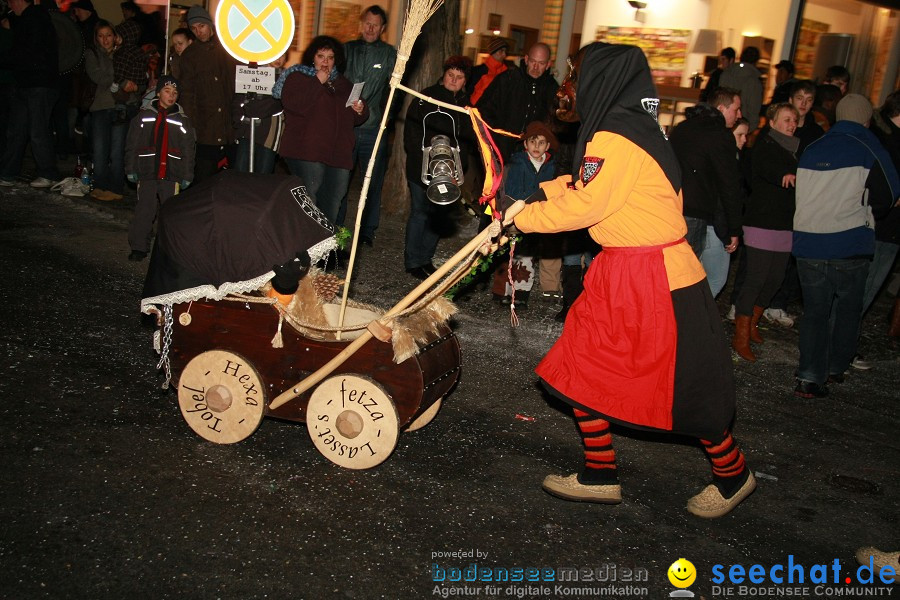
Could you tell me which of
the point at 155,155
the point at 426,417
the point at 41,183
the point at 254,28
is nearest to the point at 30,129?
the point at 41,183

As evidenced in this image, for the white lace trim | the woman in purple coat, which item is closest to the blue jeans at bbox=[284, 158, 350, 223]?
the woman in purple coat

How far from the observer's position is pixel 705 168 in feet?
21.7

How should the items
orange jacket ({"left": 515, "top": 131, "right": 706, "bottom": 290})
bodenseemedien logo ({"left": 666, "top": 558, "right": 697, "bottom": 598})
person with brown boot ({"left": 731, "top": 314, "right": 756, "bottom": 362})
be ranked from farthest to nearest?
1. person with brown boot ({"left": 731, "top": 314, "right": 756, "bottom": 362})
2. orange jacket ({"left": 515, "top": 131, "right": 706, "bottom": 290})
3. bodenseemedien logo ({"left": 666, "top": 558, "right": 697, "bottom": 598})

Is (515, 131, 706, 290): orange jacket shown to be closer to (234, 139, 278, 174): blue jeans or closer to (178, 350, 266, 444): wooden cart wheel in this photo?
(178, 350, 266, 444): wooden cart wheel

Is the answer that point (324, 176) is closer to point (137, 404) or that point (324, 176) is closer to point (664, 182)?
point (137, 404)

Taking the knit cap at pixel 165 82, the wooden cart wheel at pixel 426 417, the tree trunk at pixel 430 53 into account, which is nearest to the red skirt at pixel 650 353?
the wooden cart wheel at pixel 426 417

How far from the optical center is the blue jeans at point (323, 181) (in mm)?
8273

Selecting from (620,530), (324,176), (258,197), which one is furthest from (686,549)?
(324,176)

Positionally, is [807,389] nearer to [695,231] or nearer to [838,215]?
[838,215]

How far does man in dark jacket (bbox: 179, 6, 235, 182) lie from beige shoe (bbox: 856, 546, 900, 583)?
799 cm

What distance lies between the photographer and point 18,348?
18.5 feet

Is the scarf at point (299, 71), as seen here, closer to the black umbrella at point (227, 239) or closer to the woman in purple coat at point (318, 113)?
the woman in purple coat at point (318, 113)

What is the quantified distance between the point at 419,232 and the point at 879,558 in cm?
543

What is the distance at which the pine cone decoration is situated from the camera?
505 centimetres
